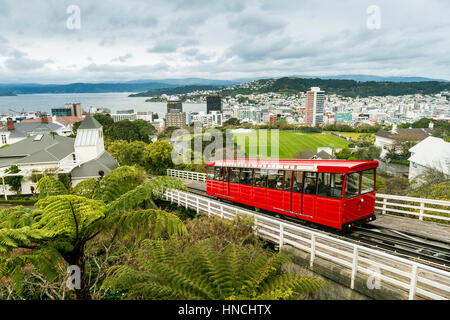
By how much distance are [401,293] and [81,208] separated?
6.17 metres

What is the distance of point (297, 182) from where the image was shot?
9828 millimetres

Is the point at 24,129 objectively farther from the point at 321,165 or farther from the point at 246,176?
the point at 321,165

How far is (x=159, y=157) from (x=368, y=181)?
2768 cm

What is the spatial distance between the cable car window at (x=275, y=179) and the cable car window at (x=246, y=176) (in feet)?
4.22

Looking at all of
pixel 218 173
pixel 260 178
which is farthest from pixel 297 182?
pixel 218 173

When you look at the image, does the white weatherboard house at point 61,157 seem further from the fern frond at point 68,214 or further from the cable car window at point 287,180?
the fern frond at point 68,214

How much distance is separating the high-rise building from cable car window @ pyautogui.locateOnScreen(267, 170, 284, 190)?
525 feet

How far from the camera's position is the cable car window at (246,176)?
40.5ft

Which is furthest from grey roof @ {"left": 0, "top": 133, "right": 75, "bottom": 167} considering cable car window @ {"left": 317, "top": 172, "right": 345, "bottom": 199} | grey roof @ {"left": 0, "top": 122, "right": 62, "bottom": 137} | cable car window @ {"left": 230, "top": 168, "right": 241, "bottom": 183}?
grey roof @ {"left": 0, "top": 122, "right": 62, "bottom": 137}

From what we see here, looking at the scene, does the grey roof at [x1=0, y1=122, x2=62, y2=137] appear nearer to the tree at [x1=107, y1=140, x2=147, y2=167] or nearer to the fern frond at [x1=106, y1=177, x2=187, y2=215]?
the tree at [x1=107, y1=140, x2=147, y2=167]

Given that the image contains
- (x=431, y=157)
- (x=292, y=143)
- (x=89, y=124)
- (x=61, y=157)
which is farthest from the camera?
(x=292, y=143)

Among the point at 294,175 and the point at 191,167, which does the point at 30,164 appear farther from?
the point at 294,175

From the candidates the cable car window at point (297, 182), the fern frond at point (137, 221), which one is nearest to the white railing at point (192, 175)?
the cable car window at point (297, 182)

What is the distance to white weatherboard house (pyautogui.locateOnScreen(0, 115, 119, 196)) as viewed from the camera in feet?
88.8
